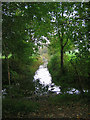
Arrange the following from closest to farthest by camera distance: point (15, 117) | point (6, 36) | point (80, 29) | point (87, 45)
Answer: point (15, 117), point (87, 45), point (80, 29), point (6, 36)

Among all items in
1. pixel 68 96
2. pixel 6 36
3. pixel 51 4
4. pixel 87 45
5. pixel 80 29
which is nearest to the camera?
pixel 87 45

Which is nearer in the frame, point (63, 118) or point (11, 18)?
point (63, 118)

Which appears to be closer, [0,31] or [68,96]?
[0,31]

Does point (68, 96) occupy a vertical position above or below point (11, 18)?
below

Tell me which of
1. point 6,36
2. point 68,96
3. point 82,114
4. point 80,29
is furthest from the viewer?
point 68,96

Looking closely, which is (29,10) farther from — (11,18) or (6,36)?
(6,36)

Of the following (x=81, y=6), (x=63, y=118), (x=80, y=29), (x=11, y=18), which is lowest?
(x=63, y=118)

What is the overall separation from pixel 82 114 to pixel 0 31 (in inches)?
160

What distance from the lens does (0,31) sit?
4770mm

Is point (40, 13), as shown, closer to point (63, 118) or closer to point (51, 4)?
point (51, 4)

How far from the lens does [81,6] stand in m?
5.02

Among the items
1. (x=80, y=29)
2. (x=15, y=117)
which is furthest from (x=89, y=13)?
(x=15, y=117)

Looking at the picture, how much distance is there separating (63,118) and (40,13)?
3802mm

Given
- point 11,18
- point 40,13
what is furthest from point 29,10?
point 11,18
